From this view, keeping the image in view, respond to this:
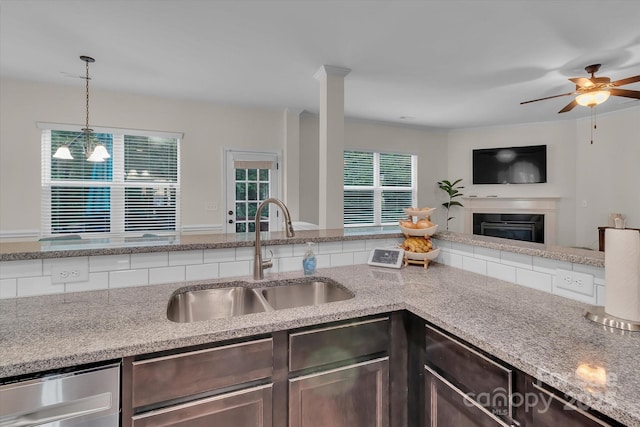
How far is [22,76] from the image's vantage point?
11.4 feet

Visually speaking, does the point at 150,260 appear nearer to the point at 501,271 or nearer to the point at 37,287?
the point at 37,287

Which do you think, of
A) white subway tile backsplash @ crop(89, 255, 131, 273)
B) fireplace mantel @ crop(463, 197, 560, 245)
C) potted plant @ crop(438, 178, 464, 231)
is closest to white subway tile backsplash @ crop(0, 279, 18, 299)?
white subway tile backsplash @ crop(89, 255, 131, 273)

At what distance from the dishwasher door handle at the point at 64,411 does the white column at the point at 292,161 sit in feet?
12.8

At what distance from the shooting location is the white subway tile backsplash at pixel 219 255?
151cm

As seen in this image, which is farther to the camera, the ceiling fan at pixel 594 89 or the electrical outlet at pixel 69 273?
the ceiling fan at pixel 594 89

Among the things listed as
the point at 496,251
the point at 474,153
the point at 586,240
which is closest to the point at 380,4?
the point at 496,251

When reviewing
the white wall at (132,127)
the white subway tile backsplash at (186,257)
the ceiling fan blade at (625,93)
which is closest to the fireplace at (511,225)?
the ceiling fan blade at (625,93)

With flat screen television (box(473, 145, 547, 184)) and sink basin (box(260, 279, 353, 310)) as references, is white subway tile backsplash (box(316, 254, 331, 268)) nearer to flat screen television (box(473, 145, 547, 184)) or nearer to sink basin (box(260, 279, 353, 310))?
sink basin (box(260, 279, 353, 310))

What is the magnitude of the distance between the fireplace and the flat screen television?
2.05ft

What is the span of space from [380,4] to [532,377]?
2.37m

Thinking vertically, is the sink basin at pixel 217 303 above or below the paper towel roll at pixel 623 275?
below

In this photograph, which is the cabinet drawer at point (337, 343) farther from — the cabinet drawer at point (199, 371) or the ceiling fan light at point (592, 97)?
the ceiling fan light at point (592, 97)

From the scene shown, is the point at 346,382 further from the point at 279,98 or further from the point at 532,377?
the point at 279,98

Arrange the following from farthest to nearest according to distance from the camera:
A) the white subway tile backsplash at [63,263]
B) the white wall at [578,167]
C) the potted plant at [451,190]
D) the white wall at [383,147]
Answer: the potted plant at [451,190], the white wall at [383,147], the white wall at [578,167], the white subway tile backsplash at [63,263]
